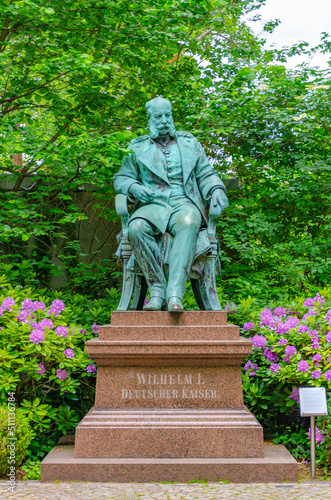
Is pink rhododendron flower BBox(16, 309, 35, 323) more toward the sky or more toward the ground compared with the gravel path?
more toward the sky

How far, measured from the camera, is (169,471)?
4.18 m

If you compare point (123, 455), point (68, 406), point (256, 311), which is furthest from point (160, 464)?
point (256, 311)

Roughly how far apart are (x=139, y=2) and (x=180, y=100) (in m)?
1.55

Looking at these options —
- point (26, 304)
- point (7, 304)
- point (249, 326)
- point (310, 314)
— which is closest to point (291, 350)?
point (310, 314)

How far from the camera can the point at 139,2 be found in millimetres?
6695

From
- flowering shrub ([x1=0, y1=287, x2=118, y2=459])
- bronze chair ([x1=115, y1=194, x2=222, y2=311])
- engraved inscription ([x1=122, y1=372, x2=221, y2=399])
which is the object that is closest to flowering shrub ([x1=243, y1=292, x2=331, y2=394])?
bronze chair ([x1=115, y1=194, x2=222, y2=311])

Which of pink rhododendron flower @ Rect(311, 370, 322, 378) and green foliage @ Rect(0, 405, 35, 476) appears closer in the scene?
green foliage @ Rect(0, 405, 35, 476)

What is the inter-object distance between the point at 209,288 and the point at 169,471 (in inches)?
67.2

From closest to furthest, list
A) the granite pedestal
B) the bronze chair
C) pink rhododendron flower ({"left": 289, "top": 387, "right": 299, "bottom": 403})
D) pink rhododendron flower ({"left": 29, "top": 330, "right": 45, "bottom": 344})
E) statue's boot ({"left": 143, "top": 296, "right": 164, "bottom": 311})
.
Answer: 1. the granite pedestal
2. statue's boot ({"left": 143, "top": 296, "right": 164, "bottom": 311})
3. pink rhododendron flower ({"left": 29, "top": 330, "right": 45, "bottom": 344})
4. pink rhododendron flower ({"left": 289, "top": 387, "right": 299, "bottom": 403})
5. the bronze chair

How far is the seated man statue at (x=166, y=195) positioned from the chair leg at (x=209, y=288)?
29cm

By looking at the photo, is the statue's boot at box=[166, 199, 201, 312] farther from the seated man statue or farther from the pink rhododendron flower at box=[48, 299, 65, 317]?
the pink rhododendron flower at box=[48, 299, 65, 317]

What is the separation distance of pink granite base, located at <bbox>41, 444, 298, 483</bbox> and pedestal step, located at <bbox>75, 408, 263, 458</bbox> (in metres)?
0.16

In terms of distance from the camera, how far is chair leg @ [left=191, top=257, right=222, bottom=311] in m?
5.21

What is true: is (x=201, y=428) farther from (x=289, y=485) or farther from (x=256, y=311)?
(x=256, y=311)
